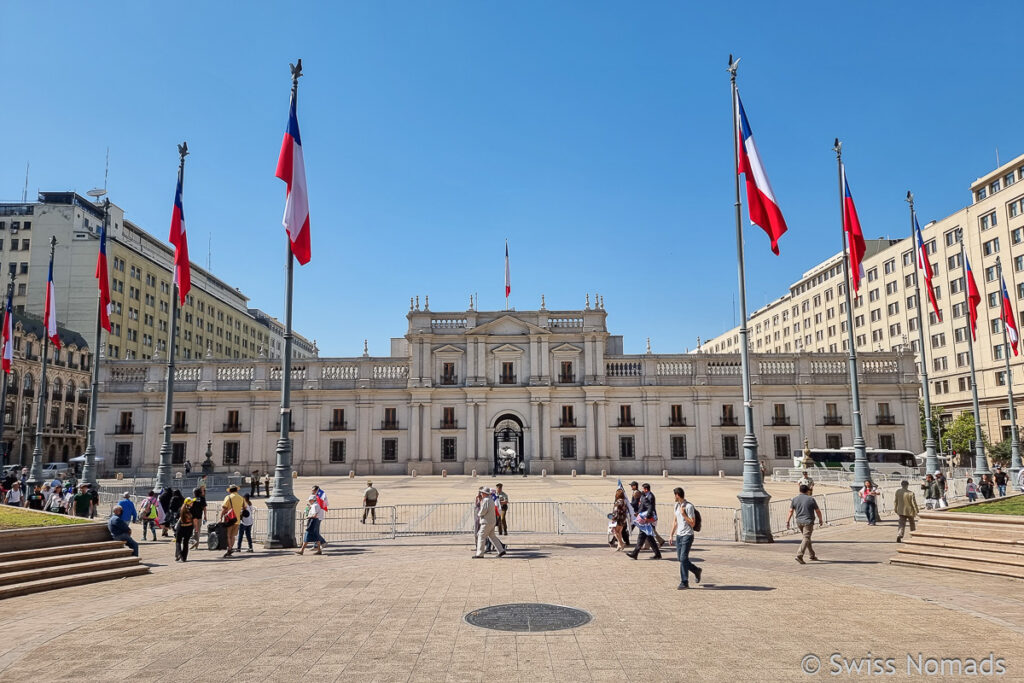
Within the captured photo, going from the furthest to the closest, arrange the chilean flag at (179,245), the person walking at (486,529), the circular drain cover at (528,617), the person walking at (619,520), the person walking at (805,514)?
the chilean flag at (179,245), the person walking at (619,520), the person walking at (486,529), the person walking at (805,514), the circular drain cover at (528,617)

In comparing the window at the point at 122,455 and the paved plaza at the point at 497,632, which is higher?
the window at the point at 122,455

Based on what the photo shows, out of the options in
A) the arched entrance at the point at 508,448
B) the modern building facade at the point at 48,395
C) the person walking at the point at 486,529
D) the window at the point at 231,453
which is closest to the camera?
the person walking at the point at 486,529

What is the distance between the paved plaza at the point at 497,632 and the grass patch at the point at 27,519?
254cm

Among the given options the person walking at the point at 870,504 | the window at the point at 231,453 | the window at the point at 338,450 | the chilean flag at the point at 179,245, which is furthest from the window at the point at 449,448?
the person walking at the point at 870,504

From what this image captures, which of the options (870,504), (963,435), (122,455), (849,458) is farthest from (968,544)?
(122,455)

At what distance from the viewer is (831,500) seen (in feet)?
78.0

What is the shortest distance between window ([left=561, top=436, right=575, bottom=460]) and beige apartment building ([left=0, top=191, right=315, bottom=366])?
25708 millimetres

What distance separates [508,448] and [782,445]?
35483 millimetres

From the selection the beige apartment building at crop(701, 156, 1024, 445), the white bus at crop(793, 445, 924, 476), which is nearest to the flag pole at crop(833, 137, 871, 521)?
the white bus at crop(793, 445, 924, 476)

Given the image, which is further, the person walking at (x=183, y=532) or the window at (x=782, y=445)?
the window at (x=782, y=445)

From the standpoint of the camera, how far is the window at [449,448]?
57.3 m

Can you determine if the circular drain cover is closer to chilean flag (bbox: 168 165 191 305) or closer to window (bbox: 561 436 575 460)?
chilean flag (bbox: 168 165 191 305)

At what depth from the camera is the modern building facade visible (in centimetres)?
5941

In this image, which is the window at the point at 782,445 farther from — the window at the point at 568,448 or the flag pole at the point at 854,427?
the flag pole at the point at 854,427
